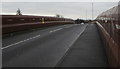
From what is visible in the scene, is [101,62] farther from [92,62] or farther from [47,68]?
[47,68]

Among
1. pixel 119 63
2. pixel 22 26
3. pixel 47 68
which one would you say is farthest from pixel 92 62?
pixel 22 26

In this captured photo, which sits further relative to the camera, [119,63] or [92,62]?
[92,62]

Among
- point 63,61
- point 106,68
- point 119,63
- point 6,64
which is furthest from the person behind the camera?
point 63,61

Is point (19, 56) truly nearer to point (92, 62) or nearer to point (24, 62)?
point (24, 62)

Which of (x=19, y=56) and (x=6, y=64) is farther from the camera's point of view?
(x=19, y=56)

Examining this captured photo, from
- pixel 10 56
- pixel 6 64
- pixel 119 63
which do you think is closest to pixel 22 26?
pixel 10 56

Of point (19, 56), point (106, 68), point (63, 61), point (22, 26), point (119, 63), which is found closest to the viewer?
point (119, 63)

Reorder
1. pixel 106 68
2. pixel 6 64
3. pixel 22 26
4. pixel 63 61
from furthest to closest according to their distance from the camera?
pixel 22 26, pixel 63 61, pixel 6 64, pixel 106 68

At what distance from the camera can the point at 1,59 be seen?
9531 millimetres

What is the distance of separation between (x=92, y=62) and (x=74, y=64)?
75cm

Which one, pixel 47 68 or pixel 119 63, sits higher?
pixel 119 63

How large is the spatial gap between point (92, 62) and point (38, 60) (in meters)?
1.94

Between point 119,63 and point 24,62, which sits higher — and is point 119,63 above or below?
above

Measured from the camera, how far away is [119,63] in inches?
205
